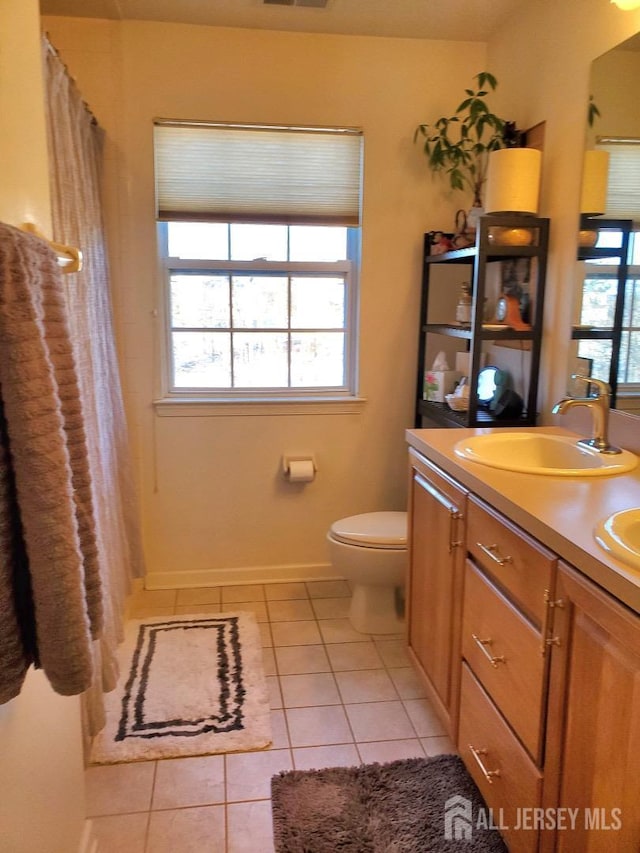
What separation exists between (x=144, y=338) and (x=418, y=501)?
4.70 feet

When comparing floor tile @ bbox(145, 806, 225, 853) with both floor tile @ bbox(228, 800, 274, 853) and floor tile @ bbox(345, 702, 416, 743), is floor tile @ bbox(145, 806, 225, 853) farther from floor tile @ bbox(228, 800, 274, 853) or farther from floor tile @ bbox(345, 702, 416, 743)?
floor tile @ bbox(345, 702, 416, 743)

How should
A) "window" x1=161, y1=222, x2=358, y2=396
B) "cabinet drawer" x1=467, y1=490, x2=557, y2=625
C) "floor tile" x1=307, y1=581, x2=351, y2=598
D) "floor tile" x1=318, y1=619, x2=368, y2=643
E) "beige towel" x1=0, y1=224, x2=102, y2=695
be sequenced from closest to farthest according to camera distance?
"beige towel" x1=0, y1=224, x2=102, y2=695, "cabinet drawer" x1=467, y1=490, x2=557, y2=625, "floor tile" x1=318, y1=619, x2=368, y2=643, "window" x1=161, y1=222, x2=358, y2=396, "floor tile" x1=307, y1=581, x2=351, y2=598

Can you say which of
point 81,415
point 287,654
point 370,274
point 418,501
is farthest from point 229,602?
point 81,415

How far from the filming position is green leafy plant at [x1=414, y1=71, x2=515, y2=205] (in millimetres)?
2604

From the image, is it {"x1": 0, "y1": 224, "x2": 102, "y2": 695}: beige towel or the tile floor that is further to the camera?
the tile floor

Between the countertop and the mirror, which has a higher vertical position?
the mirror

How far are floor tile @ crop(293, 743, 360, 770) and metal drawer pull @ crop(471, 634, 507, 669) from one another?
0.60 metres

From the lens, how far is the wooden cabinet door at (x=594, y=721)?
993mm

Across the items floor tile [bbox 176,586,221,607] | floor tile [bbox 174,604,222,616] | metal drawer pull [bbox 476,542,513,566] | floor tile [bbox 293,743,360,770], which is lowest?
floor tile [bbox 293,743,360,770]

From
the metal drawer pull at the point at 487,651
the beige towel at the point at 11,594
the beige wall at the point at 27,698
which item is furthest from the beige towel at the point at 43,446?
the metal drawer pull at the point at 487,651

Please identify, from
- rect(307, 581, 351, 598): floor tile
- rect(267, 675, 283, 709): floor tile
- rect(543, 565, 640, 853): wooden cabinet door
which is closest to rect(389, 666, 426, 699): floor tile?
rect(267, 675, 283, 709): floor tile

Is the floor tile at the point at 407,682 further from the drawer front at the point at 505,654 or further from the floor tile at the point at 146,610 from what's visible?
the floor tile at the point at 146,610

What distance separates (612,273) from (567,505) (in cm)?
91

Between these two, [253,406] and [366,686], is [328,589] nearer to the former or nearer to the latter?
[366,686]
